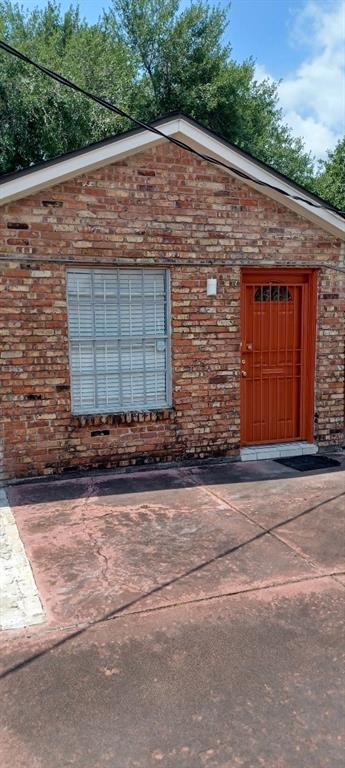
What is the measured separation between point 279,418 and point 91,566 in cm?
400

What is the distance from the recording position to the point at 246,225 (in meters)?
6.55

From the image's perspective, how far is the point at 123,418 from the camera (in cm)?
629

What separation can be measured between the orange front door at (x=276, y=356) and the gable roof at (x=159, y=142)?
85cm

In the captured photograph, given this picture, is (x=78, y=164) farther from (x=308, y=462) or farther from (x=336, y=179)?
(x=336, y=179)

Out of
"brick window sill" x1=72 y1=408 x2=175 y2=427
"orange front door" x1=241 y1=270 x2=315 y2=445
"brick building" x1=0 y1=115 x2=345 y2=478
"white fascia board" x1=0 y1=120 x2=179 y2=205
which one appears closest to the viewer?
"white fascia board" x1=0 y1=120 x2=179 y2=205

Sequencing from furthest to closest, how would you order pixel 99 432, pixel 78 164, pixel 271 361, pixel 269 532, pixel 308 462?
pixel 271 361 → pixel 308 462 → pixel 99 432 → pixel 78 164 → pixel 269 532

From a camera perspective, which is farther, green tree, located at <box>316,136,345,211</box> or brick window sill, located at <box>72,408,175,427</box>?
green tree, located at <box>316,136,345,211</box>

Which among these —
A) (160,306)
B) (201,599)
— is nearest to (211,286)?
(160,306)

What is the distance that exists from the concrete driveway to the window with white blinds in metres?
1.46

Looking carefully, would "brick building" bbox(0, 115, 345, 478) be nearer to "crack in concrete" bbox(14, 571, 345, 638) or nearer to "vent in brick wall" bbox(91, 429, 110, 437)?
"vent in brick wall" bbox(91, 429, 110, 437)

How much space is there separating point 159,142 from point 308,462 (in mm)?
4216

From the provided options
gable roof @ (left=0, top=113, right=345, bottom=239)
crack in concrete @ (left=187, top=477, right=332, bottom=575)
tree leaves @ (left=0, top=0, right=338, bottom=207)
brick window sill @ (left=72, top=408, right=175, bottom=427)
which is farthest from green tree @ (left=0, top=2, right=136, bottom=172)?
crack in concrete @ (left=187, top=477, right=332, bottom=575)

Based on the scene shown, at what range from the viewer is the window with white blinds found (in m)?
6.09

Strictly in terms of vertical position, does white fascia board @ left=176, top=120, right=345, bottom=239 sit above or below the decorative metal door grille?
above
